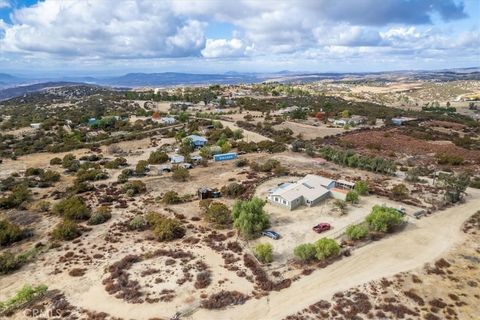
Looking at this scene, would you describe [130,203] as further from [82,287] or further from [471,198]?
[471,198]

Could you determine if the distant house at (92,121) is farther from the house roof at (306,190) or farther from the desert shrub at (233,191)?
the house roof at (306,190)

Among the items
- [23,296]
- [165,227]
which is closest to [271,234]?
[165,227]

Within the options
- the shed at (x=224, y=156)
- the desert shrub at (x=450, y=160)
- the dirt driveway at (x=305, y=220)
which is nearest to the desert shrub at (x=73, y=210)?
the dirt driveway at (x=305, y=220)

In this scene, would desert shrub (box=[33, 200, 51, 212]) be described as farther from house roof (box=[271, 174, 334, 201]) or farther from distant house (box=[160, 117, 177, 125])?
distant house (box=[160, 117, 177, 125])

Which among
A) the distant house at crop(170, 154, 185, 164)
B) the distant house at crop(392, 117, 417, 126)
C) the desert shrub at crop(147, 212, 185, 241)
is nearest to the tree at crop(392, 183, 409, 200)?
the desert shrub at crop(147, 212, 185, 241)

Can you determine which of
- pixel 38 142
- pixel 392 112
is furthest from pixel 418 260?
pixel 392 112

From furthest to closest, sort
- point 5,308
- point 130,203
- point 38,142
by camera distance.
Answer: point 38,142
point 130,203
point 5,308
